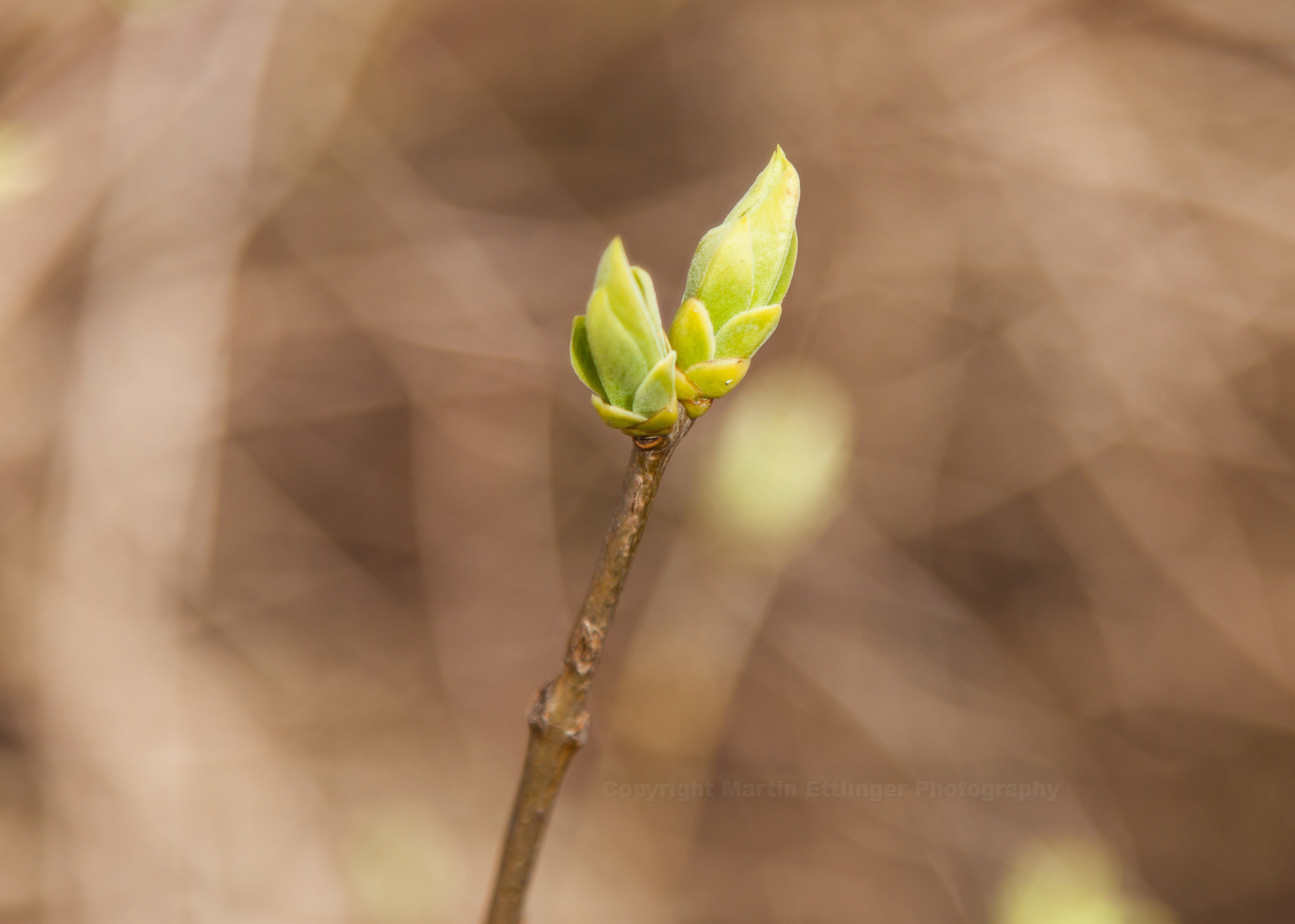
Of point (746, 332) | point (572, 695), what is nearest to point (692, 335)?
point (746, 332)

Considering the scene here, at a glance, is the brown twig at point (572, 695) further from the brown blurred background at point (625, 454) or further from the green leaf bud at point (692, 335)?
the brown blurred background at point (625, 454)

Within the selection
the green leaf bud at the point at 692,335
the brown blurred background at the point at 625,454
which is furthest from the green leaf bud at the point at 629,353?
the brown blurred background at the point at 625,454

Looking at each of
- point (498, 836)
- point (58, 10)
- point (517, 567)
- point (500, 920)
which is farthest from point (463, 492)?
point (500, 920)

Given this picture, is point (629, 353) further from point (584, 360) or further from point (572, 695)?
point (572, 695)

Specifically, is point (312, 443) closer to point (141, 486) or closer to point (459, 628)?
point (141, 486)

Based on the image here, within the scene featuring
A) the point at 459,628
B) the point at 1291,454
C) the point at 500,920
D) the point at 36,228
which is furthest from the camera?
the point at 459,628

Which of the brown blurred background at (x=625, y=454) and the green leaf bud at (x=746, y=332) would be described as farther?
the brown blurred background at (x=625, y=454)
